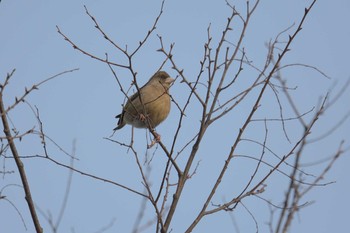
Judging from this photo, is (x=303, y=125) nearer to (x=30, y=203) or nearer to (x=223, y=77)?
(x=223, y=77)

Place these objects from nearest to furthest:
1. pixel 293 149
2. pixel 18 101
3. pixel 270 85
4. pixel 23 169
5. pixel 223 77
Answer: pixel 18 101, pixel 23 169, pixel 293 149, pixel 223 77, pixel 270 85

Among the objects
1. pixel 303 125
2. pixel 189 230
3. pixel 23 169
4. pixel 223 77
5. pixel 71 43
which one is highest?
pixel 71 43

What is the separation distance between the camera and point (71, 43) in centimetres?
434

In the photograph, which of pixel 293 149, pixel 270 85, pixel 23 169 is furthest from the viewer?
pixel 270 85

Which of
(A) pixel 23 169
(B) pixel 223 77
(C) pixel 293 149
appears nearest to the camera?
(A) pixel 23 169

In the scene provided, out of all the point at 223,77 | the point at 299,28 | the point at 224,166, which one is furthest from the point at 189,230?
the point at 299,28

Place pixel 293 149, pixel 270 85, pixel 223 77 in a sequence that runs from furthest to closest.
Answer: pixel 270 85 → pixel 223 77 → pixel 293 149

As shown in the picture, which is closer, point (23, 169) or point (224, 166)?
point (23, 169)

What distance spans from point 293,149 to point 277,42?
1.11 m

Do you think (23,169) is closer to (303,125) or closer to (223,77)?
(223,77)

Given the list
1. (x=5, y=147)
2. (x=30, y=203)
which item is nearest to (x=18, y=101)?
(x=5, y=147)

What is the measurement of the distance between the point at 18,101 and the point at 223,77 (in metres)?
1.57

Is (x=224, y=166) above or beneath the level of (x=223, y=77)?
beneath

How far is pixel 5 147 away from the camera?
3719 mm
